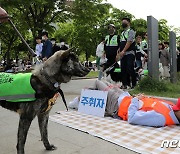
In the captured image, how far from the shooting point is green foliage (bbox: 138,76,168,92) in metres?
7.38

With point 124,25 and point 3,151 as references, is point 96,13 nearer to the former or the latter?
point 124,25

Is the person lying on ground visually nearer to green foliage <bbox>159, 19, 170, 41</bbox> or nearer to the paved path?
the paved path

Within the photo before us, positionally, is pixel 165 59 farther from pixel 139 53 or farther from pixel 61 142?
pixel 61 142

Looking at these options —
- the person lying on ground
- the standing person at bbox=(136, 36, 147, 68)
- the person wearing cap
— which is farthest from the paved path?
the standing person at bbox=(136, 36, 147, 68)

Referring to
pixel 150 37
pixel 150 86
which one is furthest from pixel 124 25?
pixel 150 86

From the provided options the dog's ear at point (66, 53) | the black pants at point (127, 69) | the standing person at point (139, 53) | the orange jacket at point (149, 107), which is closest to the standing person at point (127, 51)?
the black pants at point (127, 69)

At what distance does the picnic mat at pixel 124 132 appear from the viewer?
3449 millimetres

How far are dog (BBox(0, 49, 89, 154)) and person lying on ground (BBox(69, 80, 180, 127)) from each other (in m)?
1.82

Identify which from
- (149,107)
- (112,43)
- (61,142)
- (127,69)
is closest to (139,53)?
(112,43)

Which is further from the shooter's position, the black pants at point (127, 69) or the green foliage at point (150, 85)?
the green foliage at point (150, 85)

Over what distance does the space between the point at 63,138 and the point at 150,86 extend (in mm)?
4200

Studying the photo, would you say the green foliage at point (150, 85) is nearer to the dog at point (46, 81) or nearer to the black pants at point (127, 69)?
the black pants at point (127, 69)

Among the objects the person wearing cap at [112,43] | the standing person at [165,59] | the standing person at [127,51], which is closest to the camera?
the standing person at [127,51]

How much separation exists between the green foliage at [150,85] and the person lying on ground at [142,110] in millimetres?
2428
